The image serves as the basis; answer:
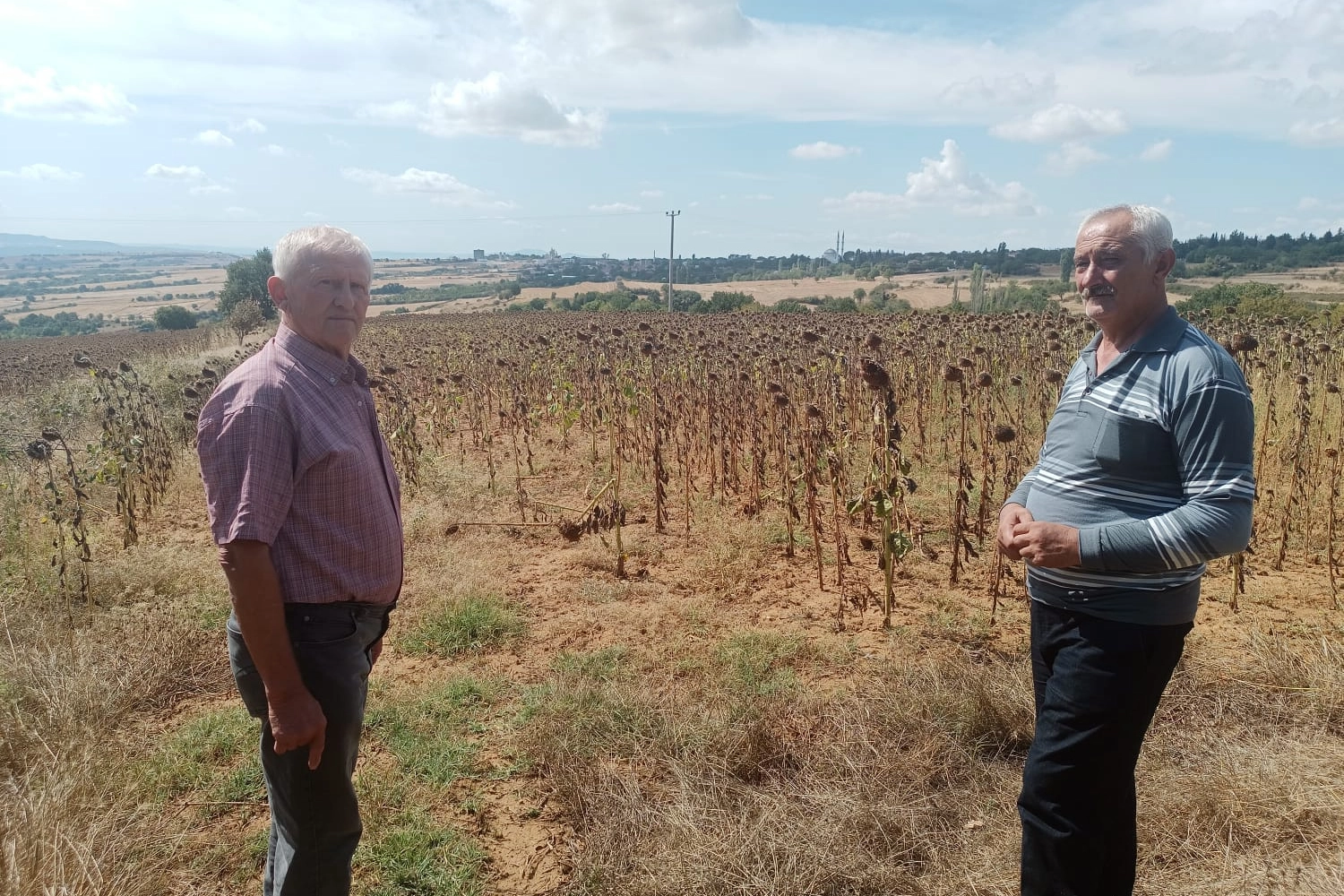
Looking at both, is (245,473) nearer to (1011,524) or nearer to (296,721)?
(296,721)

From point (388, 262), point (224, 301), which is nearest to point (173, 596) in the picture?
point (224, 301)

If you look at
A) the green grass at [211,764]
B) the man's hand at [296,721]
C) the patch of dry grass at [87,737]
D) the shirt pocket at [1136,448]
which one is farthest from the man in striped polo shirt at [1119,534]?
the green grass at [211,764]

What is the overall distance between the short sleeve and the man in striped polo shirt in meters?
1.98

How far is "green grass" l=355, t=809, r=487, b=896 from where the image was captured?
9.64 ft

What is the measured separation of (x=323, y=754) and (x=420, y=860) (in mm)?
1185

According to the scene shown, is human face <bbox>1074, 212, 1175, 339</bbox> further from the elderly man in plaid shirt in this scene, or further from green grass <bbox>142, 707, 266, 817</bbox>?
green grass <bbox>142, 707, 266, 817</bbox>

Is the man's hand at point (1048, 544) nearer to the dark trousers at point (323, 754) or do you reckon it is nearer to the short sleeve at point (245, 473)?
the dark trousers at point (323, 754)

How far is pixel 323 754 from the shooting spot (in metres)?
2.15

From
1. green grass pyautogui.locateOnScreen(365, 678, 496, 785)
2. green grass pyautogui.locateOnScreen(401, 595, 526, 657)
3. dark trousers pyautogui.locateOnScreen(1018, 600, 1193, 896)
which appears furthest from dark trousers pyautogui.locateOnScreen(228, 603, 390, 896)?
green grass pyautogui.locateOnScreen(401, 595, 526, 657)

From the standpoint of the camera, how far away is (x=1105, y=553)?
2018 millimetres

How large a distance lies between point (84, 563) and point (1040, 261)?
73683 millimetres

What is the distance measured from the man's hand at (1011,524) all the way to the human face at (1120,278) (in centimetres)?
58

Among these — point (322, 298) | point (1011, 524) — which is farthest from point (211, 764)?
point (1011, 524)

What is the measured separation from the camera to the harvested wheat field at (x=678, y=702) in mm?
2803
